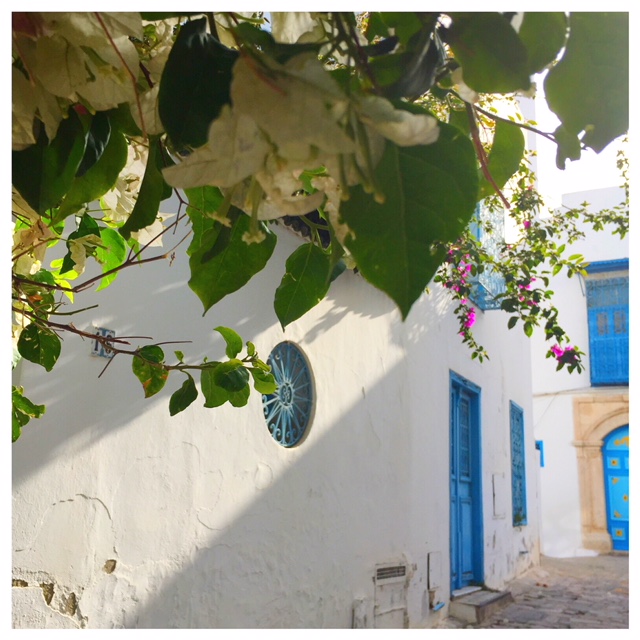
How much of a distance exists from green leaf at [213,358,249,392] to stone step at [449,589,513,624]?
16.6 ft

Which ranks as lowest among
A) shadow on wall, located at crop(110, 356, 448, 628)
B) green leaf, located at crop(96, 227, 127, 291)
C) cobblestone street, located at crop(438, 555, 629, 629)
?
cobblestone street, located at crop(438, 555, 629, 629)

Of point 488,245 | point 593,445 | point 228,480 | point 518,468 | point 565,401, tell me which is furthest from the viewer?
point 565,401

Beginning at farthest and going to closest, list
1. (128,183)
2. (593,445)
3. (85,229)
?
(593,445)
(85,229)
(128,183)

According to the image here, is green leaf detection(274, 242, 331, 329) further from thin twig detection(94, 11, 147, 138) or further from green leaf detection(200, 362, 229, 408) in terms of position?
green leaf detection(200, 362, 229, 408)

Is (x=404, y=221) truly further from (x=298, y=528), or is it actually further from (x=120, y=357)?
(x=298, y=528)

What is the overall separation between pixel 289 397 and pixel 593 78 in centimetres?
349

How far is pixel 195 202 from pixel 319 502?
337 cm

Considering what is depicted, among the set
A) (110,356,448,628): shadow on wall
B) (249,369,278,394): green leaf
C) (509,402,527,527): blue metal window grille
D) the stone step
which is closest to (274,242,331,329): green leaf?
(249,369,278,394): green leaf

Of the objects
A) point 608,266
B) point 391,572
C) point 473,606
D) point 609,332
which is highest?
point 608,266

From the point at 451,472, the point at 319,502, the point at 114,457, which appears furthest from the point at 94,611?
the point at 451,472

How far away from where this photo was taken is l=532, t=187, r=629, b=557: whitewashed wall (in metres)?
12.6

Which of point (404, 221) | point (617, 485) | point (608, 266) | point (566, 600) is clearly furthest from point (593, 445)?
point (404, 221)

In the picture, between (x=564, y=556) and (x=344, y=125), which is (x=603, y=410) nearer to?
(x=564, y=556)

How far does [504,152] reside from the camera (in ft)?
1.97
